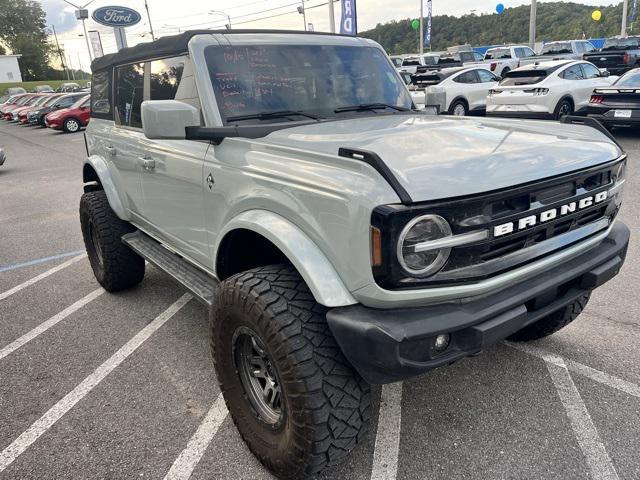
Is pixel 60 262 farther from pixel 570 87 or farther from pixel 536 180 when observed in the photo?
pixel 570 87

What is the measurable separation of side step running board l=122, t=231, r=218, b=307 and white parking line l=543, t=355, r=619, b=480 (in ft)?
6.46

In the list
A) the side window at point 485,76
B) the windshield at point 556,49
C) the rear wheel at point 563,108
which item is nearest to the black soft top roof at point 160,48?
the rear wheel at point 563,108

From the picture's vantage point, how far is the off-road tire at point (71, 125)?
896 inches

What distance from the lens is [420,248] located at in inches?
72.2

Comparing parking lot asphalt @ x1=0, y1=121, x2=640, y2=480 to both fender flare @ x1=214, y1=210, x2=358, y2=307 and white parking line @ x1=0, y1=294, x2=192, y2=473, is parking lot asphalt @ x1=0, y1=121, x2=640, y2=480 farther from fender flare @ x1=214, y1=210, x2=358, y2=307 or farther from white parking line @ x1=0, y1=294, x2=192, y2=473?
fender flare @ x1=214, y1=210, x2=358, y2=307

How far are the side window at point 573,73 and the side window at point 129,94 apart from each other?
10849 mm

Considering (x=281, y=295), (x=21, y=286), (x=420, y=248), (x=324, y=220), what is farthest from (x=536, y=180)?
(x=21, y=286)

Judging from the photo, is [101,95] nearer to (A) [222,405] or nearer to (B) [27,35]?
(A) [222,405]

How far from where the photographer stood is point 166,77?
3344 mm

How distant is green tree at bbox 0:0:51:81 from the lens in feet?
277

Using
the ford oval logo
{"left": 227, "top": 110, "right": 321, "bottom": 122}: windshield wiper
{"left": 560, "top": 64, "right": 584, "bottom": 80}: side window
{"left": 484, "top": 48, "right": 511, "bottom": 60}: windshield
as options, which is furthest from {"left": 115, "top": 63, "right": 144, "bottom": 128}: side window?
the ford oval logo

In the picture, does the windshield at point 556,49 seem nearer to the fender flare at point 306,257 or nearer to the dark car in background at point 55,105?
the dark car in background at point 55,105

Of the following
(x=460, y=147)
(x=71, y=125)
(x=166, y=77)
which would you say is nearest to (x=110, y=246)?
(x=166, y=77)

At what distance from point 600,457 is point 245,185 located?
2.09 metres
